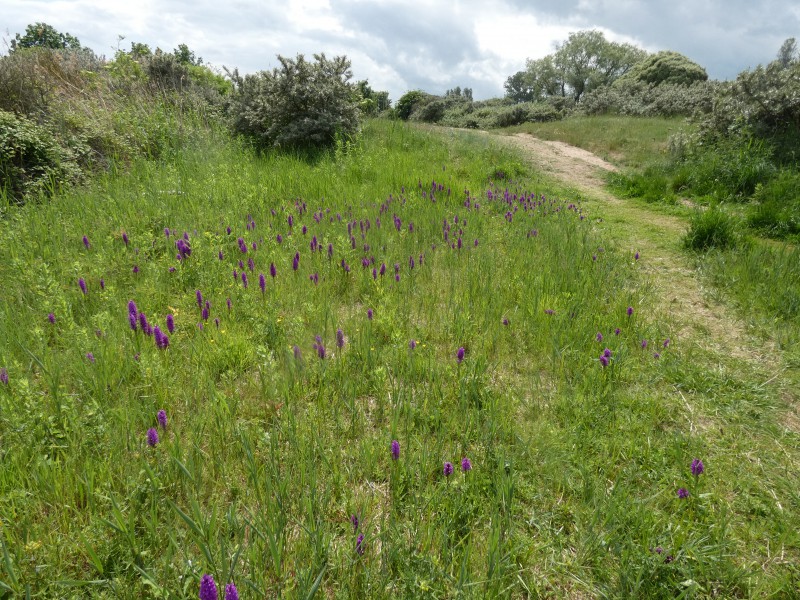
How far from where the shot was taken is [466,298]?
3.88m

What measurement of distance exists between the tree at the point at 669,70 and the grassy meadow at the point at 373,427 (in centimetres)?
3483

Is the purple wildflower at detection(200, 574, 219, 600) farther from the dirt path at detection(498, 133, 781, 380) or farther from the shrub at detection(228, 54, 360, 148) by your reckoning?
the shrub at detection(228, 54, 360, 148)

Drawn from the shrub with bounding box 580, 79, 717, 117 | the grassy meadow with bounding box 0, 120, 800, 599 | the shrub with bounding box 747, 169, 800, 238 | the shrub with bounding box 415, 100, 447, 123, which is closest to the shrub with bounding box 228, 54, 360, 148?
the grassy meadow with bounding box 0, 120, 800, 599

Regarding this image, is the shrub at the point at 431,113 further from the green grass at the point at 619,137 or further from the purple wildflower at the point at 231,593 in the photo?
the purple wildflower at the point at 231,593

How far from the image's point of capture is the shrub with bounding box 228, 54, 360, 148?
9.73 m

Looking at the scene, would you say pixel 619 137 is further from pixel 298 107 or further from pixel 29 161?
pixel 29 161

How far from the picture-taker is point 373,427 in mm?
2527

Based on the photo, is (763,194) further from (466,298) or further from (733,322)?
(466,298)

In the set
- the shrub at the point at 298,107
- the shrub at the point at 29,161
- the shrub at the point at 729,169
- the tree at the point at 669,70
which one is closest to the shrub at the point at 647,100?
the tree at the point at 669,70

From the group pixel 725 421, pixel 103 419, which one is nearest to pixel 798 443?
pixel 725 421

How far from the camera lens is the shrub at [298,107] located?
31.9ft

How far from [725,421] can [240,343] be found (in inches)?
132

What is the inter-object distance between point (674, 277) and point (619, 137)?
13.3 meters

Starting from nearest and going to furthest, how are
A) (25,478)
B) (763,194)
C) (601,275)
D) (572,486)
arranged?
(25,478), (572,486), (601,275), (763,194)
